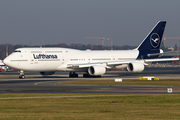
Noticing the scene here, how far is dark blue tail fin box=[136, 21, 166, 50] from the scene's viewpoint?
2876 inches

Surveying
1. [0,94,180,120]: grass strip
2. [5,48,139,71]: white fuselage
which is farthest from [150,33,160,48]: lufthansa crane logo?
[0,94,180,120]: grass strip

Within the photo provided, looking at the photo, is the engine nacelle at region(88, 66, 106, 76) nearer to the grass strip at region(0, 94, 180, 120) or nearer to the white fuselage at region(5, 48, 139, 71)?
the white fuselage at region(5, 48, 139, 71)

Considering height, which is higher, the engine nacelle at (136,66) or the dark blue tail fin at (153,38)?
the dark blue tail fin at (153,38)

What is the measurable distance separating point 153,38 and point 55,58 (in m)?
23.3

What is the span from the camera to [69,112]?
21516mm

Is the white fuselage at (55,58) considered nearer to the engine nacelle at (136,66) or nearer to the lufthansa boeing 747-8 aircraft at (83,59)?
the lufthansa boeing 747-8 aircraft at (83,59)

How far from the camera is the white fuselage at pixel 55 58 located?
61178 mm

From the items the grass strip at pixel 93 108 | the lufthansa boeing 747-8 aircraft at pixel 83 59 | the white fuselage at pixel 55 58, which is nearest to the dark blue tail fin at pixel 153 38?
the lufthansa boeing 747-8 aircraft at pixel 83 59

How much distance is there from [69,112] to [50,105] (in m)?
3.77

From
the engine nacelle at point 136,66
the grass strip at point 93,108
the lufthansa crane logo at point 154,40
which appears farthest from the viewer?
the lufthansa crane logo at point 154,40

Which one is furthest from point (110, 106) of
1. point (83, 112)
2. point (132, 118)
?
point (132, 118)

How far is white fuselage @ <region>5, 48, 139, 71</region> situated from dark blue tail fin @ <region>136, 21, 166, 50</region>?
151 inches

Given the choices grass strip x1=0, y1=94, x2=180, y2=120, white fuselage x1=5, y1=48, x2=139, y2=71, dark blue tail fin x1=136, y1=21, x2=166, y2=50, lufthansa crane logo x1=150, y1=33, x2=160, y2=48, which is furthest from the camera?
lufthansa crane logo x1=150, y1=33, x2=160, y2=48

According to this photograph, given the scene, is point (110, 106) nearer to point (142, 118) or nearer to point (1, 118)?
point (142, 118)
